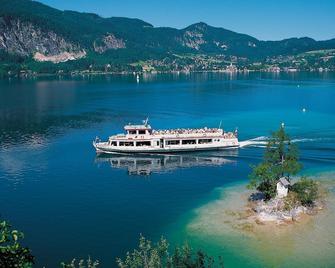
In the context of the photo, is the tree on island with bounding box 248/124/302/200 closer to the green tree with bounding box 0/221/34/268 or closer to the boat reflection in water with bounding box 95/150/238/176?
the boat reflection in water with bounding box 95/150/238/176

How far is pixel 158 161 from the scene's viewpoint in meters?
116

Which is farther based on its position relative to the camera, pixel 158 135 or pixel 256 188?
pixel 158 135

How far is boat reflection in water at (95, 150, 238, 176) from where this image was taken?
109 m

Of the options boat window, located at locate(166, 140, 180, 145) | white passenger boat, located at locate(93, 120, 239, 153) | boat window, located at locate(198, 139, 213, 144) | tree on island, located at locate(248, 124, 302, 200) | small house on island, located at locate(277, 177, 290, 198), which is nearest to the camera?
small house on island, located at locate(277, 177, 290, 198)

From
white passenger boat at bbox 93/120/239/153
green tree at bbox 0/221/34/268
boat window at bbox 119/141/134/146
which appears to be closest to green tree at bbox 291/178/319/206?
white passenger boat at bbox 93/120/239/153

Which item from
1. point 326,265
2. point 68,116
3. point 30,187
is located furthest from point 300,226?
point 68,116

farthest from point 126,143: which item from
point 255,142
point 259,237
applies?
point 259,237

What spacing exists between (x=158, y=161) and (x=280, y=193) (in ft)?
151

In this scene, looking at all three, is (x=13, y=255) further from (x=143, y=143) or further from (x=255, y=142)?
(x=255, y=142)

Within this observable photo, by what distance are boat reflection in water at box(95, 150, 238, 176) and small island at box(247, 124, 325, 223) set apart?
30374 millimetres

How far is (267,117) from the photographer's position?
609 ft

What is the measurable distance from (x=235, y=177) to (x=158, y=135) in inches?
1188

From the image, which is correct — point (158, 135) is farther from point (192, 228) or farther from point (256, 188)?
point (192, 228)

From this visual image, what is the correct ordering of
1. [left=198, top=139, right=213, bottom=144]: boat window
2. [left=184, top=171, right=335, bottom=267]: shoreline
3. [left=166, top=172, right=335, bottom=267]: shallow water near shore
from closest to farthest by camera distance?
[left=166, top=172, right=335, bottom=267]: shallow water near shore → [left=184, top=171, right=335, bottom=267]: shoreline → [left=198, top=139, right=213, bottom=144]: boat window
